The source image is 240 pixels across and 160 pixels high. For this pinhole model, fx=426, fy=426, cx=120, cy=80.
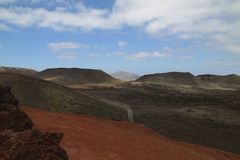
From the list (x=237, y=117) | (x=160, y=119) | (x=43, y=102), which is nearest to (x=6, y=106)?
(x=43, y=102)

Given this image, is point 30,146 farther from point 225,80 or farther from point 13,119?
point 225,80

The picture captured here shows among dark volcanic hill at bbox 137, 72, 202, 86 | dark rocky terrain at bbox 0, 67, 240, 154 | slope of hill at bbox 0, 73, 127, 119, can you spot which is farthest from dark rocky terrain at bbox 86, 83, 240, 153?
A: dark volcanic hill at bbox 137, 72, 202, 86

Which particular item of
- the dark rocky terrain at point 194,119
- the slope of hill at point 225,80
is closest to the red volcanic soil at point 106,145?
the dark rocky terrain at point 194,119

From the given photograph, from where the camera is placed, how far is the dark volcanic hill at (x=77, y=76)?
301 ft

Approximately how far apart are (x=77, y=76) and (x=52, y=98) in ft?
193

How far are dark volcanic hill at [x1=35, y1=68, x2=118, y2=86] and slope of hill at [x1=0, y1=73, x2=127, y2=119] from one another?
49208 millimetres

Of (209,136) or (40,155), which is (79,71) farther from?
(40,155)

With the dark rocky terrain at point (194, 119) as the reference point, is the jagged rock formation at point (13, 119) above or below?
→ above

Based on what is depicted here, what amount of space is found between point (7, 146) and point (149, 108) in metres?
32.7

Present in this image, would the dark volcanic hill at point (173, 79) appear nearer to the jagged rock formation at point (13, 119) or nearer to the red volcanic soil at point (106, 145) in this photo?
the red volcanic soil at point (106, 145)

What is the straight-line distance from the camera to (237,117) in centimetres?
3997

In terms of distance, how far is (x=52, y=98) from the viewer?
36688mm

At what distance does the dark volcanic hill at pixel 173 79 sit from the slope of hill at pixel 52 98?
62.1 m

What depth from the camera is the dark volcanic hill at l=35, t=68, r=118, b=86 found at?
91750 mm
